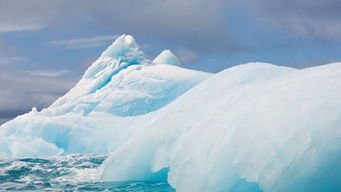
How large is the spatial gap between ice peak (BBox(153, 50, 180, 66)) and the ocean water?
9436 millimetres

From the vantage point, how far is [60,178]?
12.2m

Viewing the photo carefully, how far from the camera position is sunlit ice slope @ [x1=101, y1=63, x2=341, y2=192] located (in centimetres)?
626

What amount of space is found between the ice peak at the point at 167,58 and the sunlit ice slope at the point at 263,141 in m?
15.9

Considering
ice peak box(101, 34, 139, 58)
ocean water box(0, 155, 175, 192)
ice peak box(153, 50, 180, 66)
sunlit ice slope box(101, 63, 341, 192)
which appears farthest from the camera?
ice peak box(153, 50, 180, 66)

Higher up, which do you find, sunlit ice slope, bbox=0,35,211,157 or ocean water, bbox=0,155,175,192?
sunlit ice slope, bbox=0,35,211,157

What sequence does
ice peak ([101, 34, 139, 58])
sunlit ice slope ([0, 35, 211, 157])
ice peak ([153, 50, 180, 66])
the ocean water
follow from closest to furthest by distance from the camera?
the ocean water, sunlit ice slope ([0, 35, 211, 157]), ice peak ([101, 34, 139, 58]), ice peak ([153, 50, 180, 66])

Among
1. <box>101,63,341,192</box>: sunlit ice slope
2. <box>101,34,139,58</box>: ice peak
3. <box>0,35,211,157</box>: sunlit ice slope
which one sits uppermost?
<box>101,34,139,58</box>: ice peak

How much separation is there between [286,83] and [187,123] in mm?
2607

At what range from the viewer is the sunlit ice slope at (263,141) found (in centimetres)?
626

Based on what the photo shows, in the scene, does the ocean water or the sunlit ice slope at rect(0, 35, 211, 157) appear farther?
the sunlit ice slope at rect(0, 35, 211, 157)

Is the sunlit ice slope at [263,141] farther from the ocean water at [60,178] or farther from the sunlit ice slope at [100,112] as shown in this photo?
→ the sunlit ice slope at [100,112]

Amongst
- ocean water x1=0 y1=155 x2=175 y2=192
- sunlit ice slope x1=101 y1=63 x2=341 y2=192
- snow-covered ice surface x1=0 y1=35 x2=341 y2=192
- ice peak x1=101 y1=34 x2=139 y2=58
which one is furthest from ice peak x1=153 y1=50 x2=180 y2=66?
sunlit ice slope x1=101 y1=63 x2=341 y2=192

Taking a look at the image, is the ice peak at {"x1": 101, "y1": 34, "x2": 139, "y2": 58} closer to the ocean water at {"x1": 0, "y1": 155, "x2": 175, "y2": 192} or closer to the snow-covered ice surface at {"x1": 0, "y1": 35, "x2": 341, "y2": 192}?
the ocean water at {"x1": 0, "y1": 155, "x2": 175, "y2": 192}

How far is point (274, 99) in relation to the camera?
713cm
